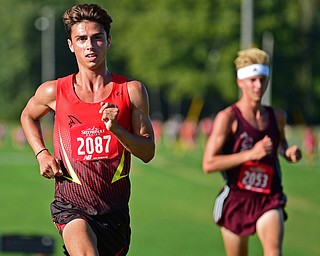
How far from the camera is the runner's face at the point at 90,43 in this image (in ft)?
23.1

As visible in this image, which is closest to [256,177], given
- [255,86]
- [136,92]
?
[255,86]

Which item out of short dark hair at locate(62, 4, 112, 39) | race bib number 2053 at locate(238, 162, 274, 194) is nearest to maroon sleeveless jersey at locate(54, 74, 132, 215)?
short dark hair at locate(62, 4, 112, 39)

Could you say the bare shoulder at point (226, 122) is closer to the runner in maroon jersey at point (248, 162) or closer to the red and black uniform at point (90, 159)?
the runner in maroon jersey at point (248, 162)

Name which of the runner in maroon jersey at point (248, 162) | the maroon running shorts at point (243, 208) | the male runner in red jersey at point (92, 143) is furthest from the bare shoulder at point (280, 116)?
the male runner in red jersey at point (92, 143)

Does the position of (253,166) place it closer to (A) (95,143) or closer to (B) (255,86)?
(B) (255,86)

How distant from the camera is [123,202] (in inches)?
285

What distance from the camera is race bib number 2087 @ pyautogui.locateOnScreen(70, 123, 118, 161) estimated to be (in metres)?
7.09

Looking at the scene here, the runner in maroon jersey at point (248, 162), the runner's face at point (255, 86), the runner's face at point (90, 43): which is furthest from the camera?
the runner's face at point (255, 86)

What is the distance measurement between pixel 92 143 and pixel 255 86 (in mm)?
2518

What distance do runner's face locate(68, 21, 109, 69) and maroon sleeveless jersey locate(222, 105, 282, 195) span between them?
92.4 inches

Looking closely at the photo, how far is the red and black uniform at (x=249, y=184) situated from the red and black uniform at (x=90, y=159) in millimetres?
2138

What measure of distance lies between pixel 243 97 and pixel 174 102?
80.5 m

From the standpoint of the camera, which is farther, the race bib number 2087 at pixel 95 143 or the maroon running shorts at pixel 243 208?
the maroon running shorts at pixel 243 208

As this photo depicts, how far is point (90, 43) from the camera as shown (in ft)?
23.0
